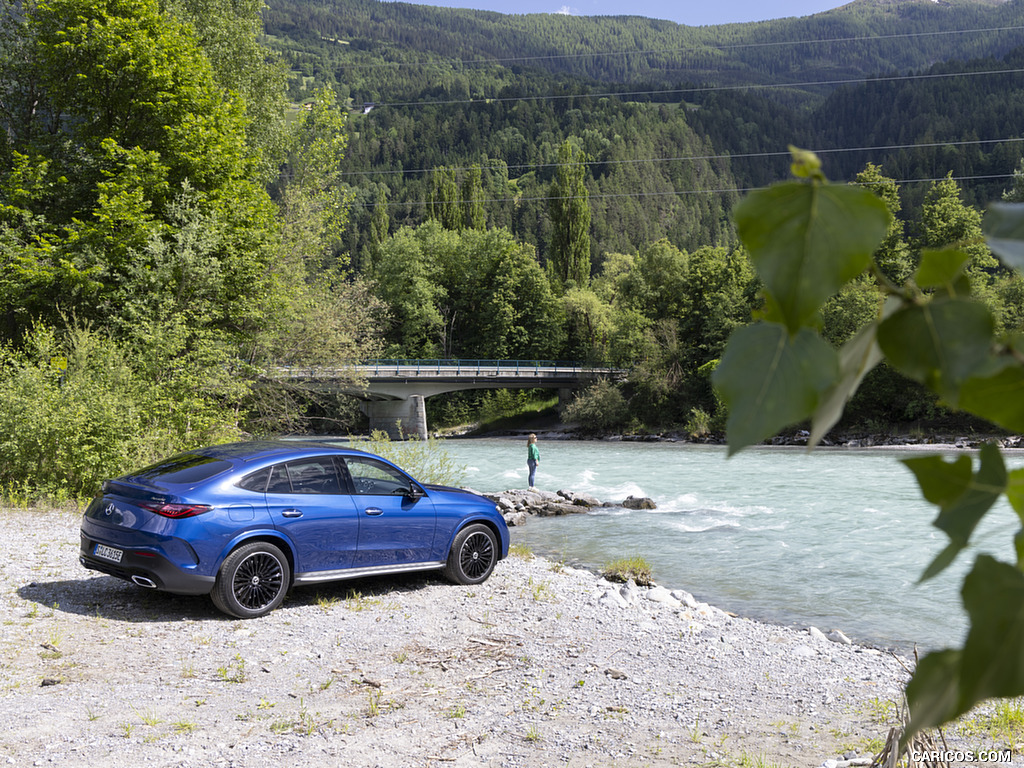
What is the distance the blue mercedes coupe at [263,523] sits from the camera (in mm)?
7172

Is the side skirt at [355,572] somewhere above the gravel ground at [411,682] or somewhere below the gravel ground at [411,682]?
above

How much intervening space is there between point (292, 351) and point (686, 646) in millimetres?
16590

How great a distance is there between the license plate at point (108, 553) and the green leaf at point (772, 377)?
7.86m

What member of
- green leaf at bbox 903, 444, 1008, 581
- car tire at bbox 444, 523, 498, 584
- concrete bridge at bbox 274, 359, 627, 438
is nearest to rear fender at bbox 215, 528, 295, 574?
car tire at bbox 444, 523, 498, 584

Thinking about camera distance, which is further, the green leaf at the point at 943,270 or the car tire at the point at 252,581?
the car tire at the point at 252,581

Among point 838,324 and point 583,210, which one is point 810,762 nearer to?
point 838,324

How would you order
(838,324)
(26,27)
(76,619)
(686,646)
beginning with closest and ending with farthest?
(76,619) → (686,646) → (26,27) → (838,324)

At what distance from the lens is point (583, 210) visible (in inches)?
2886

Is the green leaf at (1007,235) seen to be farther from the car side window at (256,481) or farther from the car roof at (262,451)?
the car roof at (262,451)

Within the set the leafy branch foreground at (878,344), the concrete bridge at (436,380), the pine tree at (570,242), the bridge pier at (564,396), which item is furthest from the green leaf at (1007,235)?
the pine tree at (570,242)

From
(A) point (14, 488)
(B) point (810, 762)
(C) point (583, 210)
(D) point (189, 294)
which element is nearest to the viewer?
(B) point (810, 762)

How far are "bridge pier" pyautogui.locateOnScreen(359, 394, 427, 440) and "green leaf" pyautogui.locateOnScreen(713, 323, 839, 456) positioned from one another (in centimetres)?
5070

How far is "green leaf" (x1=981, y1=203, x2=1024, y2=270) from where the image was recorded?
1.17 feet

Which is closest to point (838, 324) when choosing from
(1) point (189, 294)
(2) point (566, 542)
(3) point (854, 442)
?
(3) point (854, 442)
